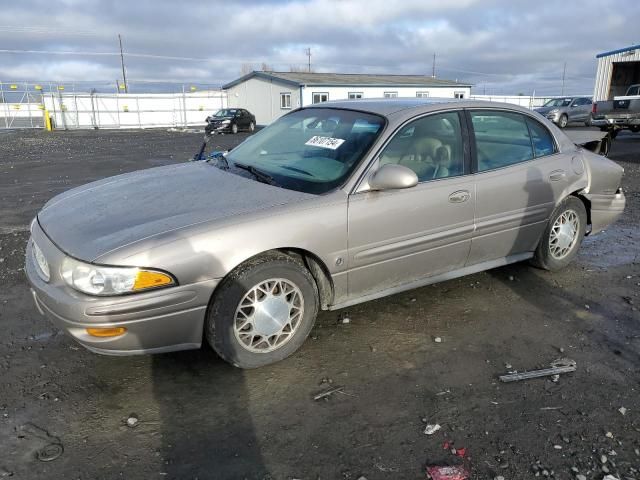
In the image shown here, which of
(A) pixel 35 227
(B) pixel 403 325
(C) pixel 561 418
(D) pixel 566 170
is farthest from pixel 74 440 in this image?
(D) pixel 566 170

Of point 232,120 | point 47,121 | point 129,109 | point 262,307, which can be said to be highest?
point 262,307

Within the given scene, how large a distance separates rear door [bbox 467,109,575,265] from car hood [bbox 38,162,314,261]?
1570 mm

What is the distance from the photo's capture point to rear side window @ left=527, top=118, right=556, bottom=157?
4465 millimetres

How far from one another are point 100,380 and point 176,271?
92cm

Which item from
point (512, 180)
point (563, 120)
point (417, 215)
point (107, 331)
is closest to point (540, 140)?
point (512, 180)

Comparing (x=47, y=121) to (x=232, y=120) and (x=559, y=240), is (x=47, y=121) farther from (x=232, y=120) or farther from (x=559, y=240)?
(x=559, y=240)

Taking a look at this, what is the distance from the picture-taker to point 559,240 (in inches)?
185

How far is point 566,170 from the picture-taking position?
4527 millimetres

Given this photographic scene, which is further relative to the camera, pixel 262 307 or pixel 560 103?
pixel 560 103

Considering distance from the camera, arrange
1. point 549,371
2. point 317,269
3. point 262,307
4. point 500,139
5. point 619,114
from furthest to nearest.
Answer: point 619,114, point 500,139, point 317,269, point 549,371, point 262,307

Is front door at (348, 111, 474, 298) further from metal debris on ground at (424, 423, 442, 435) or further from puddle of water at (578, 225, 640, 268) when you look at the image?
puddle of water at (578, 225, 640, 268)

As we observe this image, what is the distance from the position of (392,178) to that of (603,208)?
283 cm

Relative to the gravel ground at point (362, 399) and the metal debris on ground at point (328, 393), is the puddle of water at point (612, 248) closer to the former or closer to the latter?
the gravel ground at point (362, 399)

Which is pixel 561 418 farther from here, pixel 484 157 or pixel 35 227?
pixel 35 227
